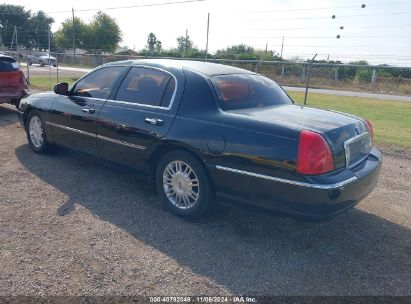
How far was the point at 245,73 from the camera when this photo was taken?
460cm

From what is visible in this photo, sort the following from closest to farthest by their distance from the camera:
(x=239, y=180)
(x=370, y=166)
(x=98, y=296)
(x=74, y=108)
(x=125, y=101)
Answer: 1. (x=98, y=296)
2. (x=239, y=180)
3. (x=370, y=166)
4. (x=125, y=101)
5. (x=74, y=108)

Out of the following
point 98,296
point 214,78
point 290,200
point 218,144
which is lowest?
point 98,296

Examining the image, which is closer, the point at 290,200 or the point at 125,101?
the point at 290,200

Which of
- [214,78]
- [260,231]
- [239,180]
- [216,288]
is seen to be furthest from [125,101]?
[216,288]

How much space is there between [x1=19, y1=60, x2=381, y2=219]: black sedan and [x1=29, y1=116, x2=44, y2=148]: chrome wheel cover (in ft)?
2.73

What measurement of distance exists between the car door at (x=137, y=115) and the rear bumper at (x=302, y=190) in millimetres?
924

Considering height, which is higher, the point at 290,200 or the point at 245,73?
the point at 245,73

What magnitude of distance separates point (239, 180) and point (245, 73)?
1656mm

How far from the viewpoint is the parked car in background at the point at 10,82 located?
9047 mm

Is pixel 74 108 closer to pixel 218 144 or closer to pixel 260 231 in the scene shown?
pixel 218 144

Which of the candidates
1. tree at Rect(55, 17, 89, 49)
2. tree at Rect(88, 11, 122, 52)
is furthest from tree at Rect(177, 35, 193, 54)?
tree at Rect(55, 17, 89, 49)

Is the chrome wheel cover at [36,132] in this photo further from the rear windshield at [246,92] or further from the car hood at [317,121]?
the car hood at [317,121]

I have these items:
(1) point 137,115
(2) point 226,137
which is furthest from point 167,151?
(2) point 226,137

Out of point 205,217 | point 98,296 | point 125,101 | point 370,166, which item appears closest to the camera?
point 98,296
